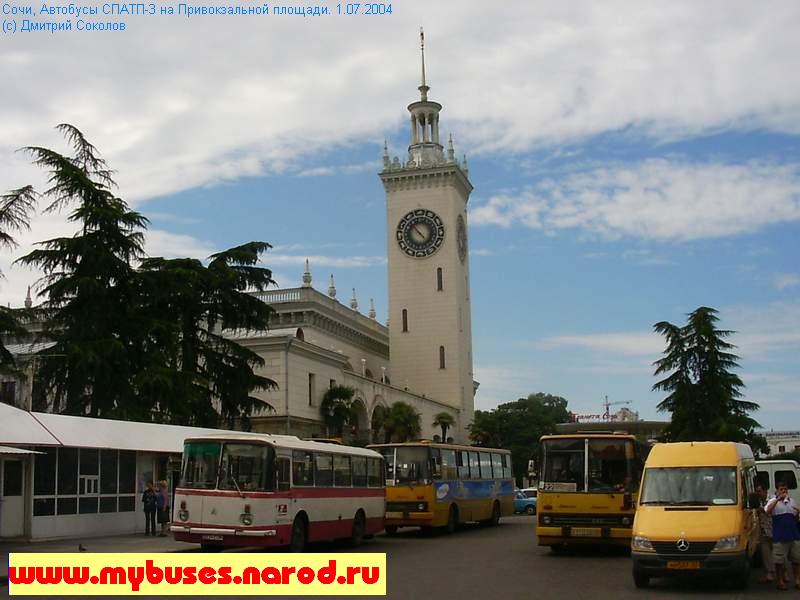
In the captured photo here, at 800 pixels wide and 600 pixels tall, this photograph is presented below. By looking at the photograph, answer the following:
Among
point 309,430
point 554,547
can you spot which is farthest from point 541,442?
point 309,430

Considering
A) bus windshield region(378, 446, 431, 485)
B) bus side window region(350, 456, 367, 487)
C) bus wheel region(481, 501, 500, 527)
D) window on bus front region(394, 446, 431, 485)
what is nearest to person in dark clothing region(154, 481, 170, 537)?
bus side window region(350, 456, 367, 487)

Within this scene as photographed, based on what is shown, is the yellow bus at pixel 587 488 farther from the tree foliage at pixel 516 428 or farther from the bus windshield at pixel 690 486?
the tree foliage at pixel 516 428

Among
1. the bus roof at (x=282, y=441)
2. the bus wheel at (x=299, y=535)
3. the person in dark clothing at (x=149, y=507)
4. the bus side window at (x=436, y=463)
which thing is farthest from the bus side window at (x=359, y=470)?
the person in dark clothing at (x=149, y=507)

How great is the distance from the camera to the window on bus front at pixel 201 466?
21375mm

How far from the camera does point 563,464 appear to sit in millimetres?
22688

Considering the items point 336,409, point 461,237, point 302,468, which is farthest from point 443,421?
point 302,468

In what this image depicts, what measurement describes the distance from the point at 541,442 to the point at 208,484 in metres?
7.37

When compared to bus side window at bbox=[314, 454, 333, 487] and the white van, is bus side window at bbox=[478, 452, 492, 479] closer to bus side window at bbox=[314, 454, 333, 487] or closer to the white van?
bus side window at bbox=[314, 454, 333, 487]

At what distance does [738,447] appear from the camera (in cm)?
1814

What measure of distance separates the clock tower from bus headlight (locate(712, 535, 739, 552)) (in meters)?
64.1

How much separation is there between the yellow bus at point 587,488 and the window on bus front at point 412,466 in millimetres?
7245

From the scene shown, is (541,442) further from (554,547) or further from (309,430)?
(309,430)

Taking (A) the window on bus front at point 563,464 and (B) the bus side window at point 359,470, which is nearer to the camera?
(A) the window on bus front at point 563,464

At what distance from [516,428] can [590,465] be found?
70.7 metres
